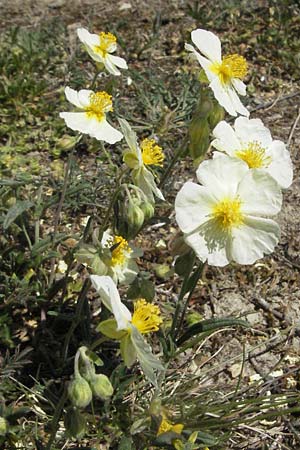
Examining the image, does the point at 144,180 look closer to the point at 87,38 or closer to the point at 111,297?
the point at 111,297

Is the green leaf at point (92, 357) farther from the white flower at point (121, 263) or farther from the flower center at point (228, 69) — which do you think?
the flower center at point (228, 69)

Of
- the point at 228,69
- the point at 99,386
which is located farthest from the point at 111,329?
the point at 228,69

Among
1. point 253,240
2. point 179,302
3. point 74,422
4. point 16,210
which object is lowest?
point 179,302

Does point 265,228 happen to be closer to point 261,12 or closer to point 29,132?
point 29,132

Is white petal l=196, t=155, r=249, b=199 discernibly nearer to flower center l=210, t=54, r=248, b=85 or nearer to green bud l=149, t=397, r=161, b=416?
flower center l=210, t=54, r=248, b=85

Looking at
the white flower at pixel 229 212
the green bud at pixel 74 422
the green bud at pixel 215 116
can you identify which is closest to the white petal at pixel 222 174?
the white flower at pixel 229 212

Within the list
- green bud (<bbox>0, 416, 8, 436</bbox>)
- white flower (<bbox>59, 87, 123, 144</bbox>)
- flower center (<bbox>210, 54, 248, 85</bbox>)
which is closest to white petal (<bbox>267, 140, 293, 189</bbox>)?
flower center (<bbox>210, 54, 248, 85</bbox>)
